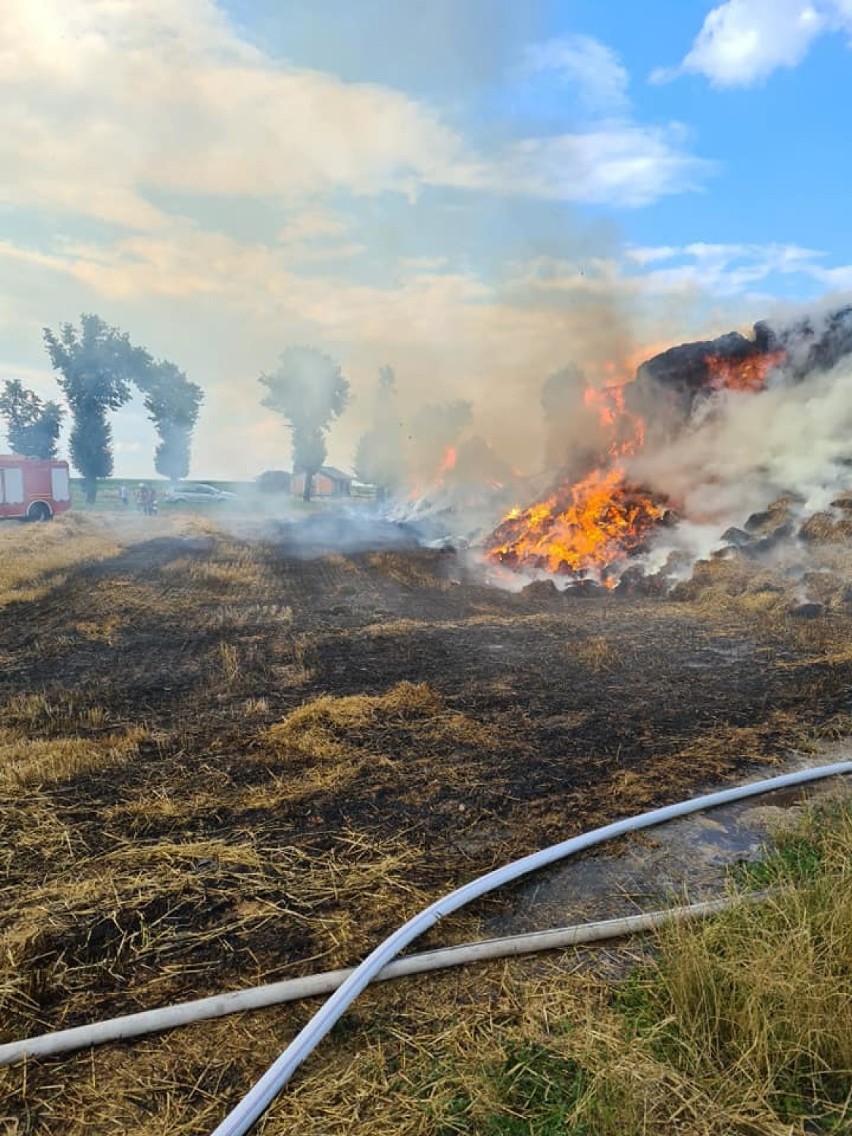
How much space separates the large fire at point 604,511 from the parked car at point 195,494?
43106mm

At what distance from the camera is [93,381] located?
49.9 meters

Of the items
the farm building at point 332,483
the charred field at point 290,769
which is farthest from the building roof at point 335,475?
the charred field at point 290,769

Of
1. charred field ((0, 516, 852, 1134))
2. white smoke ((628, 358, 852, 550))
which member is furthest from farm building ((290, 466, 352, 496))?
charred field ((0, 516, 852, 1134))

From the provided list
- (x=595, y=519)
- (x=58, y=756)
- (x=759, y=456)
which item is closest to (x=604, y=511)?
(x=595, y=519)

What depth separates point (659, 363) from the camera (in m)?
20.6

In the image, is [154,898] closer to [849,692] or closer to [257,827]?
[257,827]

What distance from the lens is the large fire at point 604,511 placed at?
16234 millimetres

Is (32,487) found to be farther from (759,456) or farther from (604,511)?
(759,456)

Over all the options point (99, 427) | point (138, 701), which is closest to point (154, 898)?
point (138, 701)

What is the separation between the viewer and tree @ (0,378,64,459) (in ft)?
176

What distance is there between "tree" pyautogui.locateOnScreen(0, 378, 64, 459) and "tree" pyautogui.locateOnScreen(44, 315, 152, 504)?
4538 mm

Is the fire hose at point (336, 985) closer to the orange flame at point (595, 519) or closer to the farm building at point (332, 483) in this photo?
the orange flame at point (595, 519)

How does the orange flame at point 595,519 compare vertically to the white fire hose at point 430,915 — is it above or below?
above

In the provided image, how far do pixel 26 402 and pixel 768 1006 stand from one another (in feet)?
209
